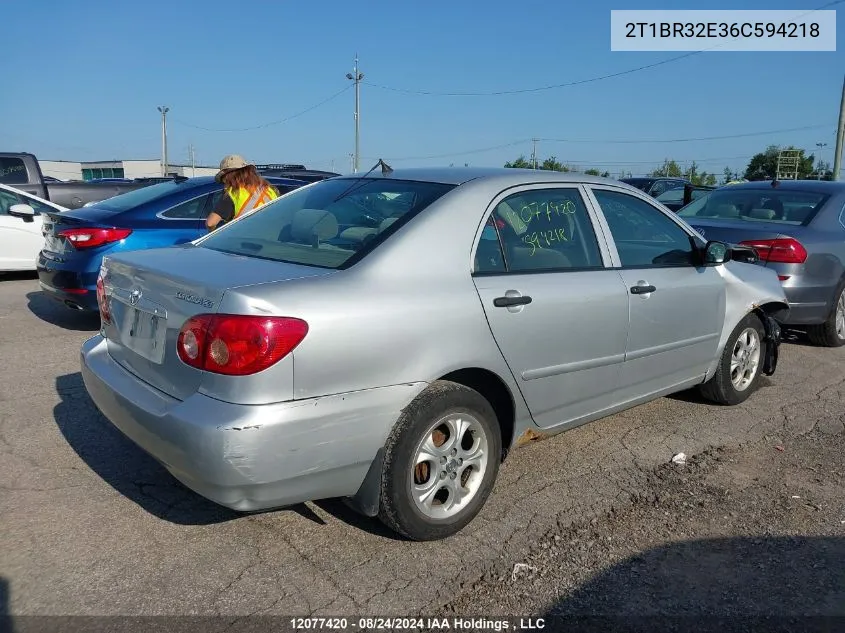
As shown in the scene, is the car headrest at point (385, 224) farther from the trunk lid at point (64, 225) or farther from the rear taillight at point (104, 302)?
the trunk lid at point (64, 225)

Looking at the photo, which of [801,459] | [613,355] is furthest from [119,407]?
[801,459]

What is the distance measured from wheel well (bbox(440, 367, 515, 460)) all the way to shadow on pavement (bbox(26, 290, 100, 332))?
475 cm

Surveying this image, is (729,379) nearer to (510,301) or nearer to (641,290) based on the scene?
(641,290)

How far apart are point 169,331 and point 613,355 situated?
226cm

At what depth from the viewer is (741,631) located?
8.52 feet

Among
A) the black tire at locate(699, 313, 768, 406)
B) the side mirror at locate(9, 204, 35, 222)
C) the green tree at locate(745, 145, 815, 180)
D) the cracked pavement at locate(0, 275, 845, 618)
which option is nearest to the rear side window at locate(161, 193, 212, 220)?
the cracked pavement at locate(0, 275, 845, 618)

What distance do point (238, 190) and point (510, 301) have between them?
3.57 m

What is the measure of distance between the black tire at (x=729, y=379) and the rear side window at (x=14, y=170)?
38.0 feet

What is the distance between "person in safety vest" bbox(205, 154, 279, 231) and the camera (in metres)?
6.03

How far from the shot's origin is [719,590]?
2.85m

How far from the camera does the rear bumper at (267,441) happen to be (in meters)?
2.52

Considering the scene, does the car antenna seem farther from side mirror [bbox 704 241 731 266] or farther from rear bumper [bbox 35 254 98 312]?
rear bumper [bbox 35 254 98 312]

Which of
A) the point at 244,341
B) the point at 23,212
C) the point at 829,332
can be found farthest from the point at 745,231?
the point at 23,212

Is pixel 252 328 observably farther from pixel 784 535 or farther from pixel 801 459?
pixel 801 459
